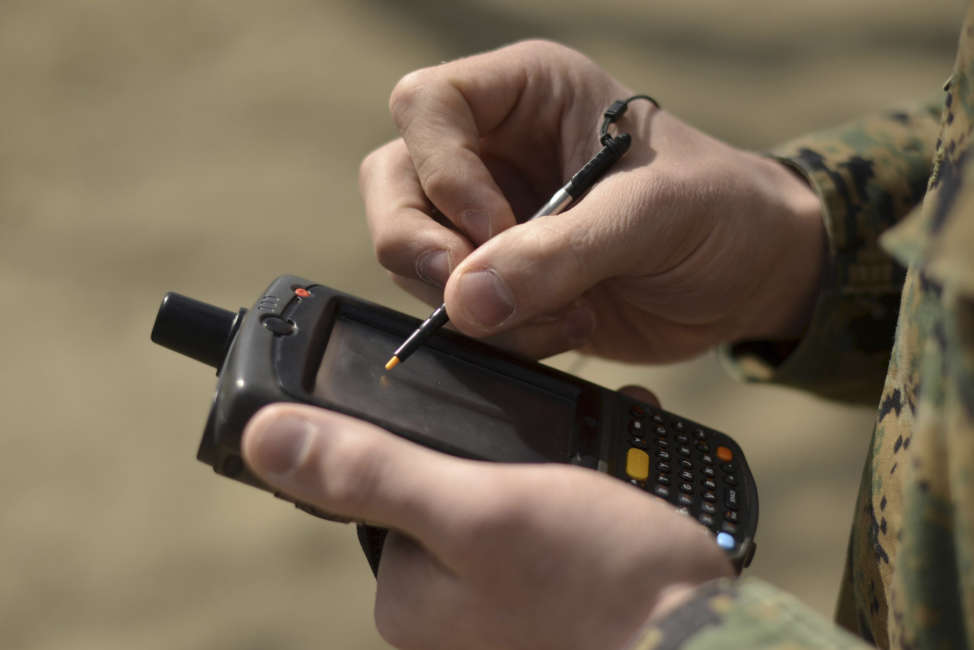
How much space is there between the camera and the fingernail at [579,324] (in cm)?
94

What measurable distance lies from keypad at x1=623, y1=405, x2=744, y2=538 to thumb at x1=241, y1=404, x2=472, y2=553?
0.21 metres

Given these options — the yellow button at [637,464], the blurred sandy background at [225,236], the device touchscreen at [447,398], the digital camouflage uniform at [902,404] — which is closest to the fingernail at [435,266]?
the device touchscreen at [447,398]

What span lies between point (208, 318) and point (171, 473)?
0.83 metres

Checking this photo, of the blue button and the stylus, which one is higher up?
the stylus

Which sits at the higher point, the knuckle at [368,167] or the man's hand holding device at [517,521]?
the knuckle at [368,167]

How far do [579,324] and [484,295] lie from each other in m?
0.21

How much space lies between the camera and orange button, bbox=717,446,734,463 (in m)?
0.76

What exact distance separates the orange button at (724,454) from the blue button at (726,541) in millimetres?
98

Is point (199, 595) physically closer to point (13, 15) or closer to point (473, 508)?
point (473, 508)

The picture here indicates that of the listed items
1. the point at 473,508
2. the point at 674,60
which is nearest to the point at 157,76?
the point at 674,60

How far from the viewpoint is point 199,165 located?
1.89 metres

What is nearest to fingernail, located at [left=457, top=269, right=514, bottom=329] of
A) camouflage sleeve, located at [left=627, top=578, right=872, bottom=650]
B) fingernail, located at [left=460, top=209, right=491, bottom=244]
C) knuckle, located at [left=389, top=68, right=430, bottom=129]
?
fingernail, located at [left=460, top=209, right=491, bottom=244]

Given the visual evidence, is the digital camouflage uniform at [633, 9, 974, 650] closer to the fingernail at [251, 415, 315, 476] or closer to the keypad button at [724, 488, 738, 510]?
the keypad button at [724, 488, 738, 510]

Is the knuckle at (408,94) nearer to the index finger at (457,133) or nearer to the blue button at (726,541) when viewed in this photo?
the index finger at (457,133)
